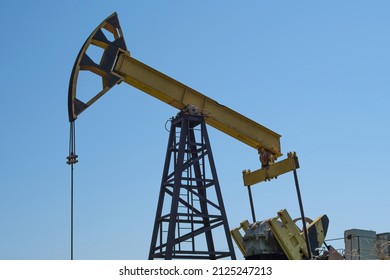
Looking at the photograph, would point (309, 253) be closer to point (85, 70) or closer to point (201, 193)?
point (201, 193)

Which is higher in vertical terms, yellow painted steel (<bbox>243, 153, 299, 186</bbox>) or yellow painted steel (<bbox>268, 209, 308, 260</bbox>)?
yellow painted steel (<bbox>243, 153, 299, 186</bbox>)

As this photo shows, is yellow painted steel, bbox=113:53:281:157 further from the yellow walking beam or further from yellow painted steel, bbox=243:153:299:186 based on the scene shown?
yellow painted steel, bbox=243:153:299:186

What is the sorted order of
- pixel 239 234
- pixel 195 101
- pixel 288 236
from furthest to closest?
pixel 195 101
pixel 239 234
pixel 288 236

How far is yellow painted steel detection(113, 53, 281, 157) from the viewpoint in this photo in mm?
17625

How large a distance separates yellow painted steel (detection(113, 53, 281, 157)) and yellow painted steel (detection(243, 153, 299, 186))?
79 centimetres

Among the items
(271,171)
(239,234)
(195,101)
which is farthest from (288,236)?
(195,101)

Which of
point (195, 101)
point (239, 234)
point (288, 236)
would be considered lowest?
point (288, 236)

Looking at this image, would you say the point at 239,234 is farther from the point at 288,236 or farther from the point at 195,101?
the point at 195,101

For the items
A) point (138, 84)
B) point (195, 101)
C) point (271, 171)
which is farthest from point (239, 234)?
point (138, 84)

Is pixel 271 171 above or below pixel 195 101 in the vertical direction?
below

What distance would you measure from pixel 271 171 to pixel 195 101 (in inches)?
117

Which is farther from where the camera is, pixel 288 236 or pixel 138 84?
pixel 138 84

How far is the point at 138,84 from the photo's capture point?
17.8m

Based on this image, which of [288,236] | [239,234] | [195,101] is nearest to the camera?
[288,236]
